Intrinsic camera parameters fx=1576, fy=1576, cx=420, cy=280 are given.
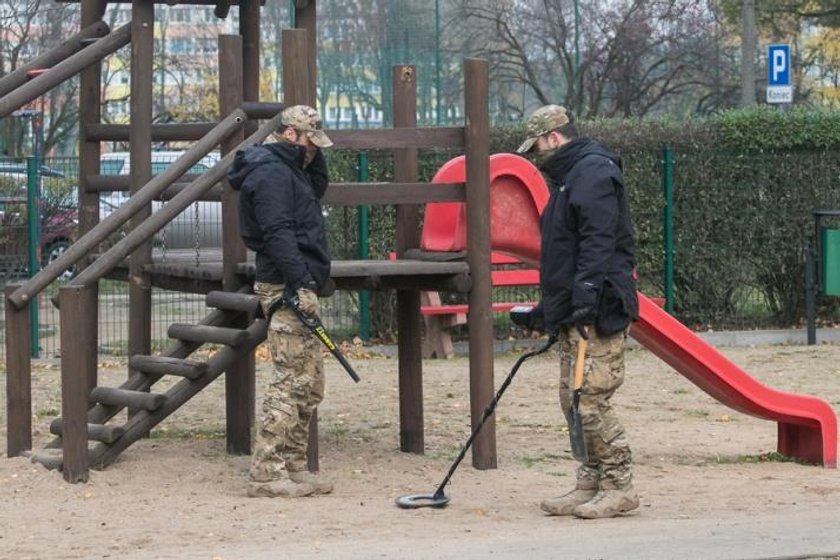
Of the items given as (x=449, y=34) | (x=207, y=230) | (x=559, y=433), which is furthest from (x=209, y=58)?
(x=559, y=433)

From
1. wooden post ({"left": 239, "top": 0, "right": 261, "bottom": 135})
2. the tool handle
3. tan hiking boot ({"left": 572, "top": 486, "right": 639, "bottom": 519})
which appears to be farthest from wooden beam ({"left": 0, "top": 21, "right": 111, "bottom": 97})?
tan hiking boot ({"left": 572, "top": 486, "right": 639, "bottom": 519})

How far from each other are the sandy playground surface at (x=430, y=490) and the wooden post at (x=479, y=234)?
0.85 feet

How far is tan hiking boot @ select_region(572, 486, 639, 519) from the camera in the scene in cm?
754

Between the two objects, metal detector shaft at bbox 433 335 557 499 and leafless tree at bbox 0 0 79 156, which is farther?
leafless tree at bbox 0 0 79 156

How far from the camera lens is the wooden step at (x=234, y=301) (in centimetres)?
835

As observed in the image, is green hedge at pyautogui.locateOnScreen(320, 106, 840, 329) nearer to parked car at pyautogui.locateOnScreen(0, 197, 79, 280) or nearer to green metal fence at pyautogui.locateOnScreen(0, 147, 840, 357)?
green metal fence at pyautogui.locateOnScreen(0, 147, 840, 357)

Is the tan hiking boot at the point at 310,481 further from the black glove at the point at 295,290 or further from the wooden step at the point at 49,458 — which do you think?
the wooden step at the point at 49,458

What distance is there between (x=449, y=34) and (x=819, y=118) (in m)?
10.9

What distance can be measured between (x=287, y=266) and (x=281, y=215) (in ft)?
0.81

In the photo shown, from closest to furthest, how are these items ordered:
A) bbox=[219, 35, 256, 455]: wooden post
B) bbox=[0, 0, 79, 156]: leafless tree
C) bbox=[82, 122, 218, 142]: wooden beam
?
1. bbox=[219, 35, 256, 455]: wooden post
2. bbox=[82, 122, 218, 142]: wooden beam
3. bbox=[0, 0, 79, 156]: leafless tree

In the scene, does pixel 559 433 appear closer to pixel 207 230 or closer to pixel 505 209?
pixel 505 209

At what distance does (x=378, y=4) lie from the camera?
25688 millimetres

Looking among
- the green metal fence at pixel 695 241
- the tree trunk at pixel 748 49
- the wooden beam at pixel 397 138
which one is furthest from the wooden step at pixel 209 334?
the tree trunk at pixel 748 49

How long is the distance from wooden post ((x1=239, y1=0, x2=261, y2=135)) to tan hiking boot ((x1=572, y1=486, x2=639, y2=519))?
3865 mm
